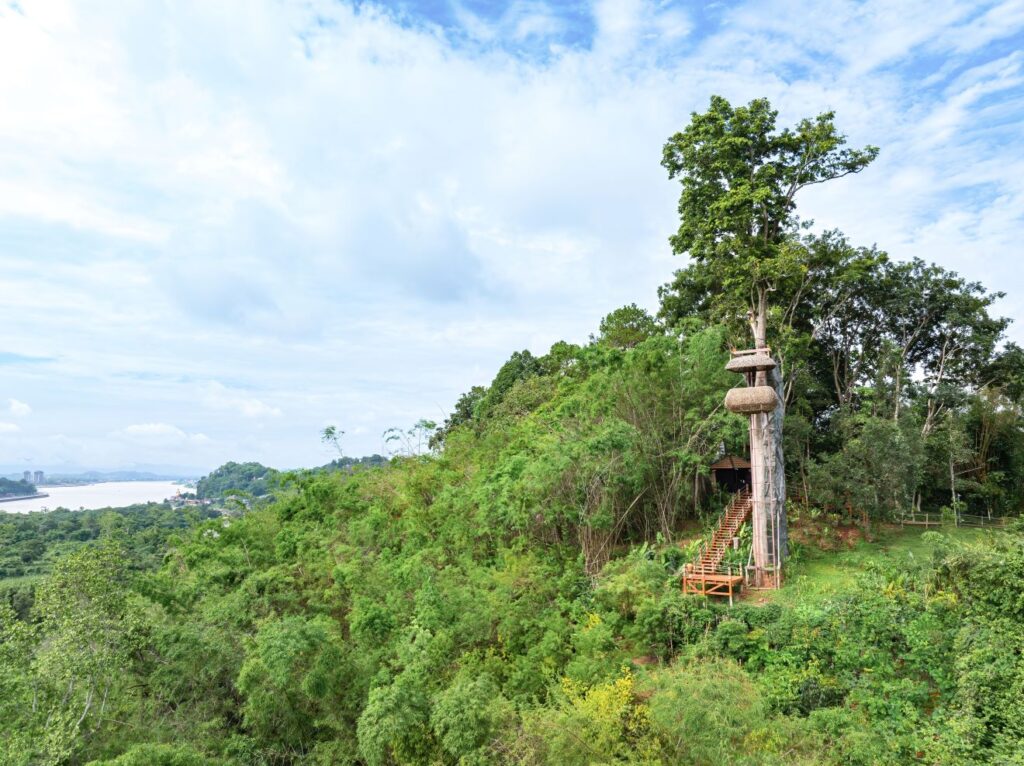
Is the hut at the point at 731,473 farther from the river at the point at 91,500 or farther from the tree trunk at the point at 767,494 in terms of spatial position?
the river at the point at 91,500

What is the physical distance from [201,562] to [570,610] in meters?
9.56

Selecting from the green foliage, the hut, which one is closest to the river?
the green foliage

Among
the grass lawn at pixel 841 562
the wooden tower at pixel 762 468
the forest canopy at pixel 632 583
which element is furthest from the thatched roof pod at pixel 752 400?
the grass lawn at pixel 841 562

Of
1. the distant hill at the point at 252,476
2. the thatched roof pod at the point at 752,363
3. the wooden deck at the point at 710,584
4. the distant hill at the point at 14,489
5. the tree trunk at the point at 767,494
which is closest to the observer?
the wooden deck at the point at 710,584

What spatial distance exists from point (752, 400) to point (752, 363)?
98 centimetres

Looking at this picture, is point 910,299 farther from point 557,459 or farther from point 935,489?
point 557,459

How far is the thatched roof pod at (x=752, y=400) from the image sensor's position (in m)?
12.1

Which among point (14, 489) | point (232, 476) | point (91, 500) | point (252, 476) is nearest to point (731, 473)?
point (252, 476)

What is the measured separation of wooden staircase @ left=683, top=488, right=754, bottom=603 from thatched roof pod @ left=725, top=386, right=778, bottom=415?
7.86 feet

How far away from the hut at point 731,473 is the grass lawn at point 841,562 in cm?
408

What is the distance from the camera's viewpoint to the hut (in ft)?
59.0

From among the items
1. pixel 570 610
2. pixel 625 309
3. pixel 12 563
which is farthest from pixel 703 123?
pixel 12 563

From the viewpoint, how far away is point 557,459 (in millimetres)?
12867

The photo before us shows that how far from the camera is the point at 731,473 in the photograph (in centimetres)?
1958
